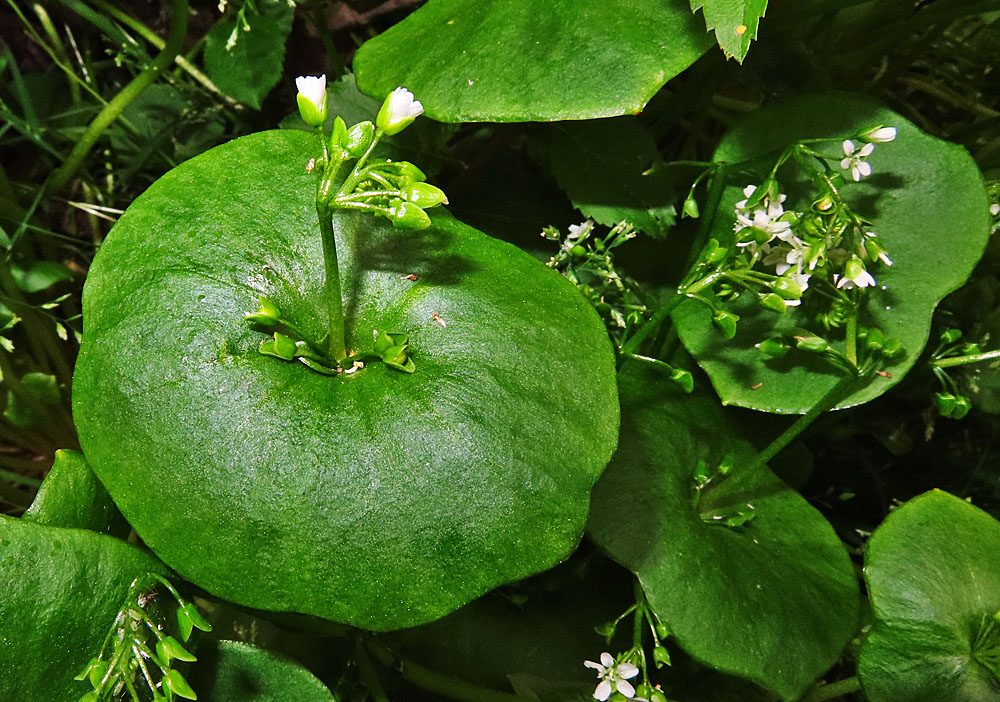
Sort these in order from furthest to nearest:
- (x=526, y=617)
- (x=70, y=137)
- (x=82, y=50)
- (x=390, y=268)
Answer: (x=82, y=50), (x=70, y=137), (x=526, y=617), (x=390, y=268)

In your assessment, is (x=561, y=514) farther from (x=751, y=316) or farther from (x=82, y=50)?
(x=82, y=50)

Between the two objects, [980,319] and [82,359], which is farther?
[980,319]

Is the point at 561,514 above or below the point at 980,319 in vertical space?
above

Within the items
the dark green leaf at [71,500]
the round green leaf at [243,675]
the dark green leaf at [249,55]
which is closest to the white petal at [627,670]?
the round green leaf at [243,675]

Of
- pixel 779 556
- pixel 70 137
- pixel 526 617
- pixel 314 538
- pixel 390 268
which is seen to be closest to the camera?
pixel 314 538

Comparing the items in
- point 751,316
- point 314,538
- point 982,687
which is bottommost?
point 982,687

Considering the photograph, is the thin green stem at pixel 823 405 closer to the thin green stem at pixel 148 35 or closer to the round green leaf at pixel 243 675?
the round green leaf at pixel 243 675

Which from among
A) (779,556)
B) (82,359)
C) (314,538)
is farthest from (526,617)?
(82,359)

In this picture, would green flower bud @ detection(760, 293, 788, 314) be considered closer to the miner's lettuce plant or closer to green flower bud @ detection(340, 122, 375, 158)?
the miner's lettuce plant
